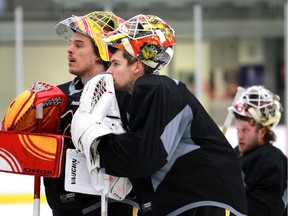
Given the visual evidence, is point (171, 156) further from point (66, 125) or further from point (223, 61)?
point (223, 61)

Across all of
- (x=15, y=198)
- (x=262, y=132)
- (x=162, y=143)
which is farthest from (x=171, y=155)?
(x=15, y=198)

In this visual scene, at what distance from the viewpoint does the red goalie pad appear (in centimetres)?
237

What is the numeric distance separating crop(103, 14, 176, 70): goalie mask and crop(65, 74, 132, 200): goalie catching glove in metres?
0.10

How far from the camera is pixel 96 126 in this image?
2.03 metres

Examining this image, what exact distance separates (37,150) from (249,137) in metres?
1.21

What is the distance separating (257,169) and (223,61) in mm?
5585

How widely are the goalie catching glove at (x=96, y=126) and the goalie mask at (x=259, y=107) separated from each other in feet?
3.96

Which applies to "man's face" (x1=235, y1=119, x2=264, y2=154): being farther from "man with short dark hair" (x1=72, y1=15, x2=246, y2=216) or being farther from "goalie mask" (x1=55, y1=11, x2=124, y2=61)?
"man with short dark hair" (x1=72, y1=15, x2=246, y2=216)

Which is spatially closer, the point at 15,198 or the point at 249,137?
the point at 249,137

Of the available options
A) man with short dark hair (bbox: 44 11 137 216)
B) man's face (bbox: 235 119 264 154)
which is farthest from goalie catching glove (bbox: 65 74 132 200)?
man's face (bbox: 235 119 264 154)

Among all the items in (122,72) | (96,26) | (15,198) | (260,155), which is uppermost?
(96,26)

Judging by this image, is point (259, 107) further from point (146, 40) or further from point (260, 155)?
point (146, 40)

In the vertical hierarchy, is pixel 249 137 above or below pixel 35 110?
below

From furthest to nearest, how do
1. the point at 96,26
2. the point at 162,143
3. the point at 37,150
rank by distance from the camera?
the point at 96,26
the point at 37,150
the point at 162,143
